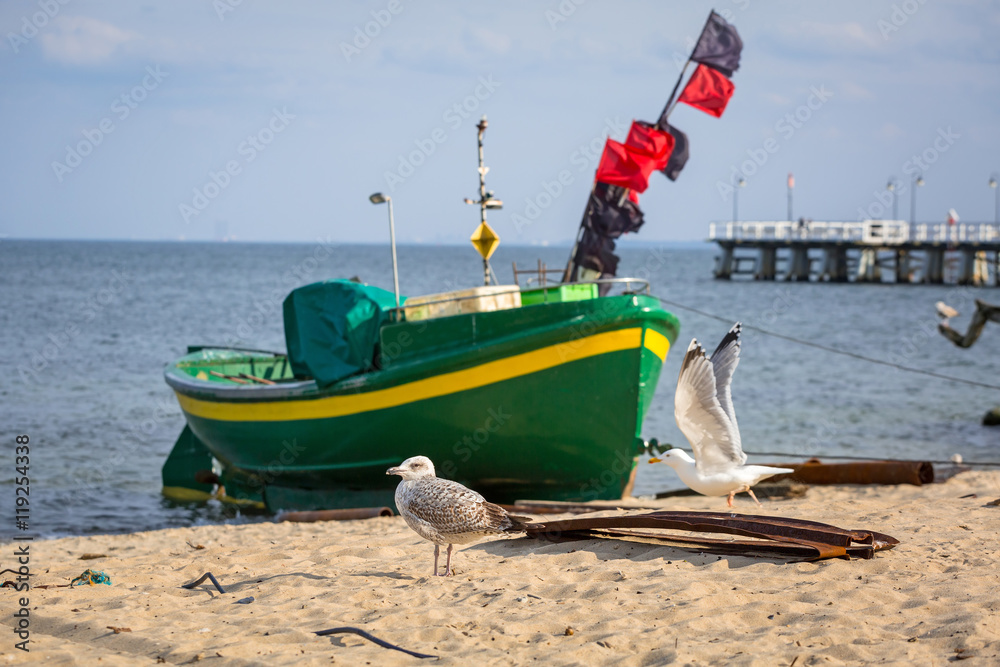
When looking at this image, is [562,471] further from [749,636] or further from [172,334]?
[172,334]

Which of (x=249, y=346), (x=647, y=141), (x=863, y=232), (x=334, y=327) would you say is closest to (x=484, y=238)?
(x=334, y=327)

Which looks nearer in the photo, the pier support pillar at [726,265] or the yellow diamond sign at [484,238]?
the yellow diamond sign at [484,238]

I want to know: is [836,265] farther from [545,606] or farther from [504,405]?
[545,606]

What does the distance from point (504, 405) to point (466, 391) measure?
0.42m

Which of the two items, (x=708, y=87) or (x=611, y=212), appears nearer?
(x=708, y=87)

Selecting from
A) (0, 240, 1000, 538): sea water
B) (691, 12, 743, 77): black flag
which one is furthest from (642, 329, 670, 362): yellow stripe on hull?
(691, 12, 743, 77): black flag

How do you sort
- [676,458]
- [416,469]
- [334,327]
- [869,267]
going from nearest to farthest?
[416,469]
[676,458]
[334,327]
[869,267]

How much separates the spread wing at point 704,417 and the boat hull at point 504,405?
276 cm

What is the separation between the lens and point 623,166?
12391 mm

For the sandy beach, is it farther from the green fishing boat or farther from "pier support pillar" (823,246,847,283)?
"pier support pillar" (823,246,847,283)

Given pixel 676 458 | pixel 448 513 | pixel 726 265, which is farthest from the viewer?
pixel 726 265

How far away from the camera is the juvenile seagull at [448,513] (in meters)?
5.82

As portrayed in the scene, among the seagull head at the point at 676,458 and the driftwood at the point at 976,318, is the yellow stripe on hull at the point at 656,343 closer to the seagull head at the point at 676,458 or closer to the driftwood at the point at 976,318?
the seagull head at the point at 676,458

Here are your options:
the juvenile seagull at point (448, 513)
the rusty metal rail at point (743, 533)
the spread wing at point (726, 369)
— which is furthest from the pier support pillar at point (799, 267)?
the juvenile seagull at point (448, 513)
